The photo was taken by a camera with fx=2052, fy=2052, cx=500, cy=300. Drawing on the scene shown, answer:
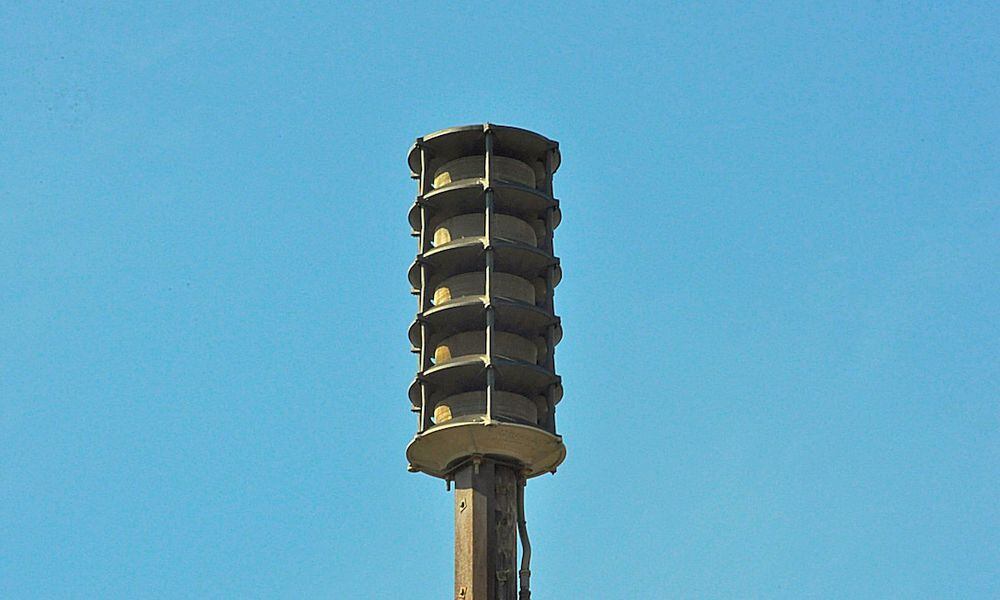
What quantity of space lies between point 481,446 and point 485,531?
2228 mm

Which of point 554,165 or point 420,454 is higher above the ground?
point 554,165

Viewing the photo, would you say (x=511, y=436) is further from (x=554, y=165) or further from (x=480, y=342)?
(x=554, y=165)

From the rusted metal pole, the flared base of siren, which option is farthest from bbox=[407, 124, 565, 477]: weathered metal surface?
the rusted metal pole

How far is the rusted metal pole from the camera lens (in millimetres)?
51062

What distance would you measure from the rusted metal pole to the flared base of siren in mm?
353

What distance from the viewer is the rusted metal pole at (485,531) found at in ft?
168

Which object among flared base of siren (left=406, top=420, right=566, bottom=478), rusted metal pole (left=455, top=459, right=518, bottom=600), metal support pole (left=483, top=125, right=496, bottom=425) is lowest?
rusted metal pole (left=455, top=459, right=518, bottom=600)

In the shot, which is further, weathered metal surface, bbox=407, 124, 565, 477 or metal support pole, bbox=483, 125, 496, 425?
weathered metal surface, bbox=407, 124, 565, 477

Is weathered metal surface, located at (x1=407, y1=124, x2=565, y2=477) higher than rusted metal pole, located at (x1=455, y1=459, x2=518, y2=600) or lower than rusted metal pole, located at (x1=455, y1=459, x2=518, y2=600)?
higher

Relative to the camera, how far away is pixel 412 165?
56688mm

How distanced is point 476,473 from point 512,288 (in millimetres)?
5252

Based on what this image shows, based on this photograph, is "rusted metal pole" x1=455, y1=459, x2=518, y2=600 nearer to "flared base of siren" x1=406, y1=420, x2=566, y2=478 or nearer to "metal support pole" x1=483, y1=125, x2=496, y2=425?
"flared base of siren" x1=406, y1=420, x2=566, y2=478

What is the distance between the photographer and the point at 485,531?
51656mm

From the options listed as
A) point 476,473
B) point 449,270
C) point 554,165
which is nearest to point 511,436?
point 476,473
